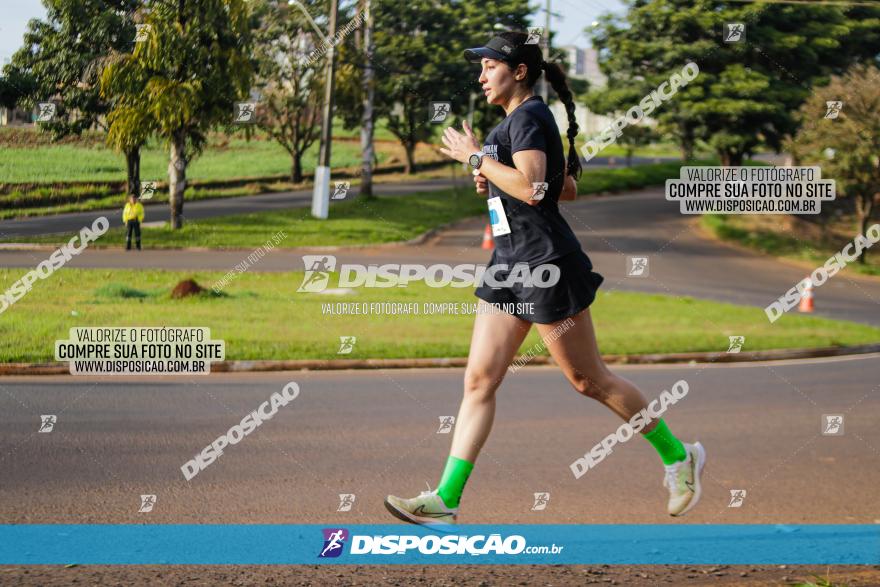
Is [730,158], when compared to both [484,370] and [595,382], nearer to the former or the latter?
[595,382]

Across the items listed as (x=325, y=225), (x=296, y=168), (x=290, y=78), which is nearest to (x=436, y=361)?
(x=296, y=168)

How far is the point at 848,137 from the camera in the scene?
1123 inches

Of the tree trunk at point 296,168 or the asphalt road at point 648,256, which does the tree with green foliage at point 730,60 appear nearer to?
the asphalt road at point 648,256

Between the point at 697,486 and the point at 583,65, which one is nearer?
the point at 697,486

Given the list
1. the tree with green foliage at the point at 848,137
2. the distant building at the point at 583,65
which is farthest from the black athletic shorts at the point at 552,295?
the distant building at the point at 583,65

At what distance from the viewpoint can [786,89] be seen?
3316 centimetres

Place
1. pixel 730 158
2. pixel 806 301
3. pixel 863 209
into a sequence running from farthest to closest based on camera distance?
pixel 730 158 < pixel 863 209 < pixel 806 301

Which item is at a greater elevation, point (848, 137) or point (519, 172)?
point (519, 172)

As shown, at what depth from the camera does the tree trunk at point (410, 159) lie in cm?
4231

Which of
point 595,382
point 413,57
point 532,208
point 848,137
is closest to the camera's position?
point 532,208

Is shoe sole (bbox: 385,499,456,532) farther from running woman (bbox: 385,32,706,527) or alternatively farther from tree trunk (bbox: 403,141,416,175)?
tree trunk (bbox: 403,141,416,175)

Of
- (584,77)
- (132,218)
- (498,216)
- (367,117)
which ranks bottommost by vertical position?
(584,77)

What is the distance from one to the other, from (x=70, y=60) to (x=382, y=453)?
4435 mm

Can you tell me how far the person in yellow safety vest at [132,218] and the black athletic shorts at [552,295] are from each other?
8857mm
